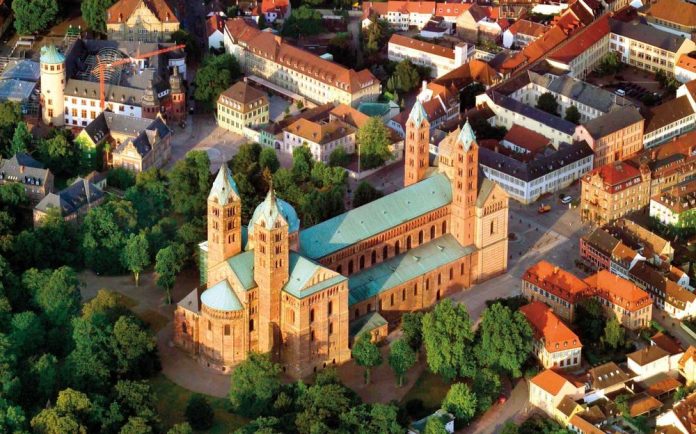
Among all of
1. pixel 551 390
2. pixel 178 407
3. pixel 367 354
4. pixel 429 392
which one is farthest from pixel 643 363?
pixel 178 407

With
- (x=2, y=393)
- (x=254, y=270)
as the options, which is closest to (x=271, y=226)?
(x=254, y=270)

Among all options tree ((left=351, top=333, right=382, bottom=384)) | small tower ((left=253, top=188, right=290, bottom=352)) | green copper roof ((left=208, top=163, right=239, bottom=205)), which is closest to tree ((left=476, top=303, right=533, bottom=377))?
tree ((left=351, top=333, right=382, bottom=384))

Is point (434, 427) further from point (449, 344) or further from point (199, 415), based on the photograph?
point (199, 415)

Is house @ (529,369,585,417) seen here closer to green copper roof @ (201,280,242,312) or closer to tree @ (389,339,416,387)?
tree @ (389,339,416,387)

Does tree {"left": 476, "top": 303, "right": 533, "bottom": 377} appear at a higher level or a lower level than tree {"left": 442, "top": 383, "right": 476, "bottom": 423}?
higher

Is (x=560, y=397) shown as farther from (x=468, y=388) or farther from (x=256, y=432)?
(x=256, y=432)

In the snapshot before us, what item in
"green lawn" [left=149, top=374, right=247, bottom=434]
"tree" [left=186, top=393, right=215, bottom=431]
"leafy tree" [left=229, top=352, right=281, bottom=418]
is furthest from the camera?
"green lawn" [left=149, top=374, right=247, bottom=434]
